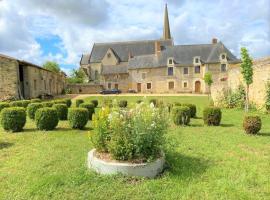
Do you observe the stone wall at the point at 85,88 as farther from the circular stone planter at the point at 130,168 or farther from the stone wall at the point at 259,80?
the circular stone planter at the point at 130,168

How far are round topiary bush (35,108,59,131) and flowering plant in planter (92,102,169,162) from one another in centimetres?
462

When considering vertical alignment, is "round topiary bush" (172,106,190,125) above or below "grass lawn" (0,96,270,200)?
above

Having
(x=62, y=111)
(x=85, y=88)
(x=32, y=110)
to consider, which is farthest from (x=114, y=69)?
(x=62, y=111)

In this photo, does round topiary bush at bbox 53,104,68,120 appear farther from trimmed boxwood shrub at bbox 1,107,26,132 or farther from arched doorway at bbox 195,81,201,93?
arched doorway at bbox 195,81,201,93

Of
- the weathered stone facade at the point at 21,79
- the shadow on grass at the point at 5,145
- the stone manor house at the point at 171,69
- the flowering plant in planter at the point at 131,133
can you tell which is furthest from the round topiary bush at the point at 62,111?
the stone manor house at the point at 171,69

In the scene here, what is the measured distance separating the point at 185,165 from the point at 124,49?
5021 cm

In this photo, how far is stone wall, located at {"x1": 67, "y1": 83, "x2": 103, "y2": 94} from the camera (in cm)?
4638

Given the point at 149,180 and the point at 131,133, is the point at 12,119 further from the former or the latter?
the point at 149,180

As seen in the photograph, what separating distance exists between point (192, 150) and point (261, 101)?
10.9 meters

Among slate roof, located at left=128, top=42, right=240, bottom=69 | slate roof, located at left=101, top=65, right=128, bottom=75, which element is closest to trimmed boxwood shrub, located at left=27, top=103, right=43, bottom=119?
slate roof, located at left=128, top=42, right=240, bottom=69

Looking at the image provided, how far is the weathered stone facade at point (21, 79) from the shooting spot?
24.5 meters

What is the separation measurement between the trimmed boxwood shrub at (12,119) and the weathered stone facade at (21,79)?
1572 centimetres

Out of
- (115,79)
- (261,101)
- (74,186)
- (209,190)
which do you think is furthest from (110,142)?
(115,79)

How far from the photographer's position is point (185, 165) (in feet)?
19.0
